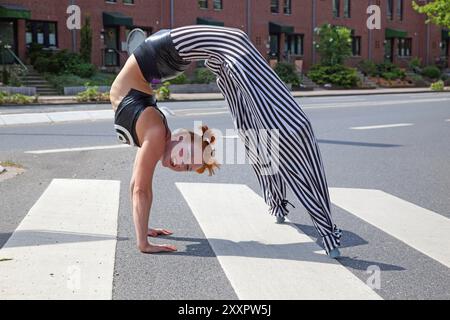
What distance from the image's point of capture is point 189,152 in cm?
479

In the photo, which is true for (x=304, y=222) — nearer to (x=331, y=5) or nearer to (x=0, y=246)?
(x=0, y=246)

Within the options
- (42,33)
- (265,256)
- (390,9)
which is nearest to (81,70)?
(42,33)

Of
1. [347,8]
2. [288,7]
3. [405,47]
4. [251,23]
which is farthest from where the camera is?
[405,47]

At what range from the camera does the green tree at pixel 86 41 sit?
33.0 metres

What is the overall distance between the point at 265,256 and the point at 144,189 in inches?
43.9

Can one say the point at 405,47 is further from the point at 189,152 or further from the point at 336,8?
the point at 189,152

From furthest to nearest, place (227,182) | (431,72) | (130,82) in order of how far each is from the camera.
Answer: (431,72) → (227,182) → (130,82)

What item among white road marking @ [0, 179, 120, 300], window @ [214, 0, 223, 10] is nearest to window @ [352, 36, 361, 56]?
window @ [214, 0, 223, 10]

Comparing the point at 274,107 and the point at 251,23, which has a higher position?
the point at 251,23

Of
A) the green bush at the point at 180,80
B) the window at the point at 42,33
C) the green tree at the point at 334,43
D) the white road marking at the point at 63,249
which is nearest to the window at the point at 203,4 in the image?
the green bush at the point at 180,80

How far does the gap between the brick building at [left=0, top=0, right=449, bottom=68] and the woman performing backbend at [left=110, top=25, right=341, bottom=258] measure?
2838 cm

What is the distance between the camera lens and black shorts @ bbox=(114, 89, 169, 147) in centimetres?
492

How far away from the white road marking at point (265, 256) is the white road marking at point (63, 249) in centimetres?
90

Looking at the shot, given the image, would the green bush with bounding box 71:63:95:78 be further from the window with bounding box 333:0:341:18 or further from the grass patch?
the window with bounding box 333:0:341:18
